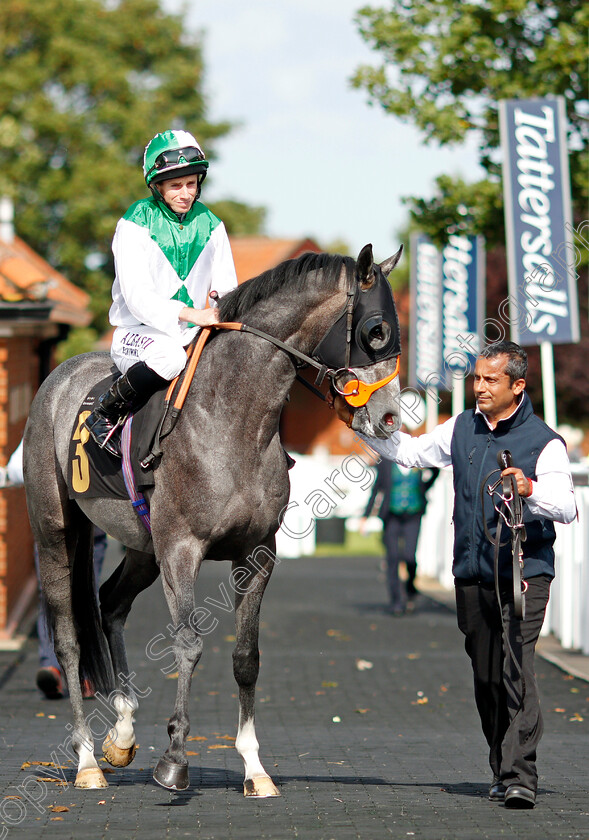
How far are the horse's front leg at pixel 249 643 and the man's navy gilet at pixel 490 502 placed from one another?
920 mm

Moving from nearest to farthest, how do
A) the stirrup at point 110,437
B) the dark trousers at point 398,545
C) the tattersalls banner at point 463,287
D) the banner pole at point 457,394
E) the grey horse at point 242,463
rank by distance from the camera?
the grey horse at point 242,463 < the stirrup at point 110,437 < the dark trousers at point 398,545 < the banner pole at point 457,394 < the tattersalls banner at point 463,287

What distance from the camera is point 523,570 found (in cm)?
626

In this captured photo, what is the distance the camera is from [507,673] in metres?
6.19

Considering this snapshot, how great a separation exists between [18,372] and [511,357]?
30.5 feet

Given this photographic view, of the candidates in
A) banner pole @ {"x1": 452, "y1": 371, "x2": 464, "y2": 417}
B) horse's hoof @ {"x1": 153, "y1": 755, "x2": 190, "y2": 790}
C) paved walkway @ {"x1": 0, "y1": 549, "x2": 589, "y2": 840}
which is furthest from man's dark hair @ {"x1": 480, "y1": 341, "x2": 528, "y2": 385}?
banner pole @ {"x1": 452, "y1": 371, "x2": 464, "y2": 417}

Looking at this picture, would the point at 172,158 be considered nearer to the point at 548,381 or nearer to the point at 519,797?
the point at 519,797

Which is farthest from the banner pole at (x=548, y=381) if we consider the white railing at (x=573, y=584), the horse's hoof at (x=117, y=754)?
the horse's hoof at (x=117, y=754)

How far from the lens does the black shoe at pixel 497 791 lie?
629 cm

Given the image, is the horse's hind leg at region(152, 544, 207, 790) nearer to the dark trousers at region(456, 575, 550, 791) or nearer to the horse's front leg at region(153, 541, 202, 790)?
the horse's front leg at region(153, 541, 202, 790)

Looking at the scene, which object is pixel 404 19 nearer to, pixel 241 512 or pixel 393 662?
pixel 393 662

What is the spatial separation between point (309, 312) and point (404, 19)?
440 inches

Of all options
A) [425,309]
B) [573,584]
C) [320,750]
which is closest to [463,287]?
[425,309]

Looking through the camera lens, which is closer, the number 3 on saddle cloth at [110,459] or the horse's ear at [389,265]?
the horse's ear at [389,265]

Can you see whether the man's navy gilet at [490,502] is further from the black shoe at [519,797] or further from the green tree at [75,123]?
the green tree at [75,123]
